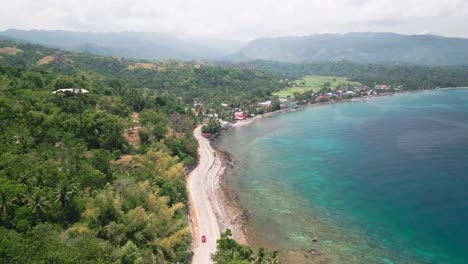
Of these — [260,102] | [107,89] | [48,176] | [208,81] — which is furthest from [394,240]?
[208,81]

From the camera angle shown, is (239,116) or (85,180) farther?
(239,116)

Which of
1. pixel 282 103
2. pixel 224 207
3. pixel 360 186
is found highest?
pixel 282 103

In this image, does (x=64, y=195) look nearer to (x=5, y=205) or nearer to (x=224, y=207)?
(x=5, y=205)

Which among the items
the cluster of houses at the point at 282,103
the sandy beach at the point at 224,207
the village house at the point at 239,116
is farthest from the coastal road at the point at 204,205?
the village house at the point at 239,116

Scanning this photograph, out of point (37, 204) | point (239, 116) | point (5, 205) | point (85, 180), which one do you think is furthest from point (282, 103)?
point (5, 205)

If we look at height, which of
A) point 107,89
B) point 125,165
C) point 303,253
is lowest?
point 303,253

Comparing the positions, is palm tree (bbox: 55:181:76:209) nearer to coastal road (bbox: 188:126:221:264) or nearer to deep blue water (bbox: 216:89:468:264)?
coastal road (bbox: 188:126:221:264)

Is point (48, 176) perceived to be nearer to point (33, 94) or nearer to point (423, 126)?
point (33, 94)
